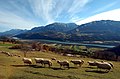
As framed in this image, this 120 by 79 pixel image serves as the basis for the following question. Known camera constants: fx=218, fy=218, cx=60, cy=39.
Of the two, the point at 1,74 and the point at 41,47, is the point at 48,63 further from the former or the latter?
the point at 41,47

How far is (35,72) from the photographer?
123ft

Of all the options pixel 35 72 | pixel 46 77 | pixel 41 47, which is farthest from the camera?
pixel 41 47

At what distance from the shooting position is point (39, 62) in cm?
4675

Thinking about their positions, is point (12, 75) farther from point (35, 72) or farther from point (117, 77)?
point (117, 77)

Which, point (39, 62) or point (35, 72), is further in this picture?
point (39, 62)

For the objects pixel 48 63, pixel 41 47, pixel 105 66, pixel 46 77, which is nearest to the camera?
pixel 46 77

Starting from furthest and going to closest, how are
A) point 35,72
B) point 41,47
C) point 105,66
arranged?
point 41,47 < point 105,66 < point 35,72

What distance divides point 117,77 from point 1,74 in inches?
742

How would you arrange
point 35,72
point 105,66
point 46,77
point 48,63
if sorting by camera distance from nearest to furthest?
point 46,77
point 35,72
point 105,66
point 48,63

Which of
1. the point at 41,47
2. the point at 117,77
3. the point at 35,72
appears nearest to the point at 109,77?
the point at 117,77

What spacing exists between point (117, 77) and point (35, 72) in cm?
1373

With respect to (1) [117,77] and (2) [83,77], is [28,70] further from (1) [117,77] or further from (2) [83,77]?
(1) [117,77]

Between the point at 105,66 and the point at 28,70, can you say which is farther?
the point at 105,66

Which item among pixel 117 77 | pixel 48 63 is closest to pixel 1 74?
pixel 48 63
